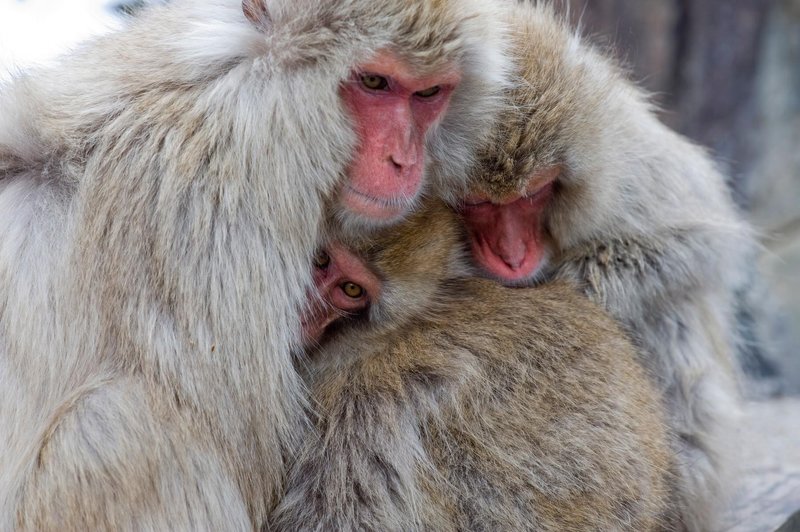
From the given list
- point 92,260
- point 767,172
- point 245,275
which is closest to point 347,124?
point 245,275

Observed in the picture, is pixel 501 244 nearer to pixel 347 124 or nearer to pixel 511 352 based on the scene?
pixel 511 352

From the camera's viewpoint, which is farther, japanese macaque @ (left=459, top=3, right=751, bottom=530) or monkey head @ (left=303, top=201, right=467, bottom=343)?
japanese macaque @ (left=459, top=3, right=751, bottom=530)

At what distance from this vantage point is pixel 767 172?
30.3 ft

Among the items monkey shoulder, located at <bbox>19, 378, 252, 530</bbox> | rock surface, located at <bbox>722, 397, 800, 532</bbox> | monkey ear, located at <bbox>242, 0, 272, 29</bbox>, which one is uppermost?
monkey ear, located at <bbox>242, 0, 272, 29</bbox>

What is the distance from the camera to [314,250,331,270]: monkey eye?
3.42 metres

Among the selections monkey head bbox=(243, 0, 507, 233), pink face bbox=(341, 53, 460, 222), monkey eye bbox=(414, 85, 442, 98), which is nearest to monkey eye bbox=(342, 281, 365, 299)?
monkey head bbox=(243, 0, 507, 233)

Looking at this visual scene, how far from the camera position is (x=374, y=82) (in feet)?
10.6

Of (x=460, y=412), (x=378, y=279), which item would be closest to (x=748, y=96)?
(x=378, y=279)

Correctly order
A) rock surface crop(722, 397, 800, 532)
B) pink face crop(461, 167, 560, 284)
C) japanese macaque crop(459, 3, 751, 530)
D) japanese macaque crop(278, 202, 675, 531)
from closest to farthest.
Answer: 1. japanese macaque crop(278, 202, 675, 531)
2. japanese macaque crop(459, 3, 751, 530)
3. pink face crop(461, 167, 560, 284)
4. rock surface crop(722, 397, 800, 532)

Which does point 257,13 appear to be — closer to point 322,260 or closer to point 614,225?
point 322,260

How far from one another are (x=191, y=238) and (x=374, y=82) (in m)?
0.76

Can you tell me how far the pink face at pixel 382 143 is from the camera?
317 cm

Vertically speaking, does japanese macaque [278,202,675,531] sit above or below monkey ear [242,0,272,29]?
below

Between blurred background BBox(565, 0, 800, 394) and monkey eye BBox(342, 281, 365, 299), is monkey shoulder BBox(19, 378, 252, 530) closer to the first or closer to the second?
monkey eye BBox(342, 281, 365, 299)
